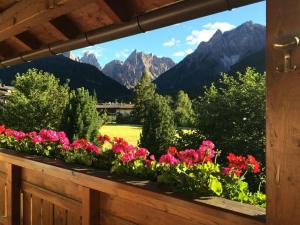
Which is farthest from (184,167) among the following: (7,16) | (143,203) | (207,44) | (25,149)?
(207,44)

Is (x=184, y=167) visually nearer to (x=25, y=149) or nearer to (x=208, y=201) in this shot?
(x=208, y=201)

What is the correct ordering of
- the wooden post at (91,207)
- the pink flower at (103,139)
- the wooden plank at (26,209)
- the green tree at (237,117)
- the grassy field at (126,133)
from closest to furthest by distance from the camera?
the wooden post at (91,207), the wooden plank at (26,209), the pink flower at (103,139), the green tree at (237,117), the grassy field at (126,133)

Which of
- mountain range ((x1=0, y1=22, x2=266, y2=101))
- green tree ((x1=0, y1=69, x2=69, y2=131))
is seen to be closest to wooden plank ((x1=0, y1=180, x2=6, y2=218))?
green tree ((x1=0, y1=69, x2=69, y2=131))

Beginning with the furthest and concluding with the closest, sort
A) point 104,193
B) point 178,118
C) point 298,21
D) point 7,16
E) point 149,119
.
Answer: point 178,118 → point 149,119 → point 7,16 → point 104,193 → point 298,21

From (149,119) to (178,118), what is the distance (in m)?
17.7

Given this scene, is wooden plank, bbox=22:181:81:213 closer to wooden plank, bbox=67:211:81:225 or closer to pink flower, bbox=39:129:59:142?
wooden plank, bbox=67:211:81:225

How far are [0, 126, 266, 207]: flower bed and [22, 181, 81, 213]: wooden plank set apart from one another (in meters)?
0.25

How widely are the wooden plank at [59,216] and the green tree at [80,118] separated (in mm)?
16174

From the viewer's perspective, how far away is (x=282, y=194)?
1043mm

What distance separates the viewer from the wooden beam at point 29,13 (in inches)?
69.5

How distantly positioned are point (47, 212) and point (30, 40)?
1302mm

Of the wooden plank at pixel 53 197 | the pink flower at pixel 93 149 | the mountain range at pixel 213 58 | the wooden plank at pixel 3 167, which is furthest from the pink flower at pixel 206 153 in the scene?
the mountain range at pixel 213 58

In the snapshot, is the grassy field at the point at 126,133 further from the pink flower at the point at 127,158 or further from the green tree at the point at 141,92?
the pink flower at the point at 127,158

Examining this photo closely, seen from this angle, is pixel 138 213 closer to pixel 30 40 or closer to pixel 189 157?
pixel 189 157
